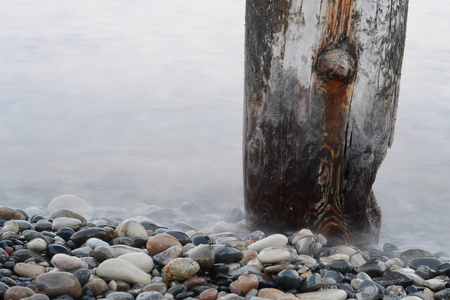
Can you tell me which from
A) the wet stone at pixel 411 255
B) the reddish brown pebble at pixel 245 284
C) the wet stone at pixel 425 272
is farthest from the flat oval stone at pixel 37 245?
the wet stone at pixel 411 255

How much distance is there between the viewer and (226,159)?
552 centimetres

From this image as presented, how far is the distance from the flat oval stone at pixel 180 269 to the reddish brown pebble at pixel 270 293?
0.25m

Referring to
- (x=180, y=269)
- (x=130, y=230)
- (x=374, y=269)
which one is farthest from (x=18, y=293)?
(x=374, y=269)

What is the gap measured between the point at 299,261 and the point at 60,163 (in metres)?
3.19

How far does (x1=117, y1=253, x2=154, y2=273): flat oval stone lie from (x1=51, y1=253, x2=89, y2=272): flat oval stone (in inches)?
6.5

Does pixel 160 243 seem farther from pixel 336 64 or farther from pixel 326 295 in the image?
pixel 336 64

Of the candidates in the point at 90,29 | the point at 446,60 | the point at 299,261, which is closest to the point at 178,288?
the point at 299,261

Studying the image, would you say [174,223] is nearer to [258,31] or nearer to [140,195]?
[140,195]

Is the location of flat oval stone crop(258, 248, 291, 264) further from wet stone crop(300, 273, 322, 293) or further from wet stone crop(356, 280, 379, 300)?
wet stone crop(356, 280, 379, 300)

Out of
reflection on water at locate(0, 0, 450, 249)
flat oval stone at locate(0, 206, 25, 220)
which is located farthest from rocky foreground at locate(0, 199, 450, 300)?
reflection on water at locate(0, 0, 450, 249)

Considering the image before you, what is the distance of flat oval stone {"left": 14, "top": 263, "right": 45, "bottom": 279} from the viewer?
2.29m

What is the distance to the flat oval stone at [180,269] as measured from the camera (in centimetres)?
232

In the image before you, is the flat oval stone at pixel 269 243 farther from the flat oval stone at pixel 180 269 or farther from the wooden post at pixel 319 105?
the flat oval stone at pixel 180 269

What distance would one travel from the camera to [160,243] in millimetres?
2611
